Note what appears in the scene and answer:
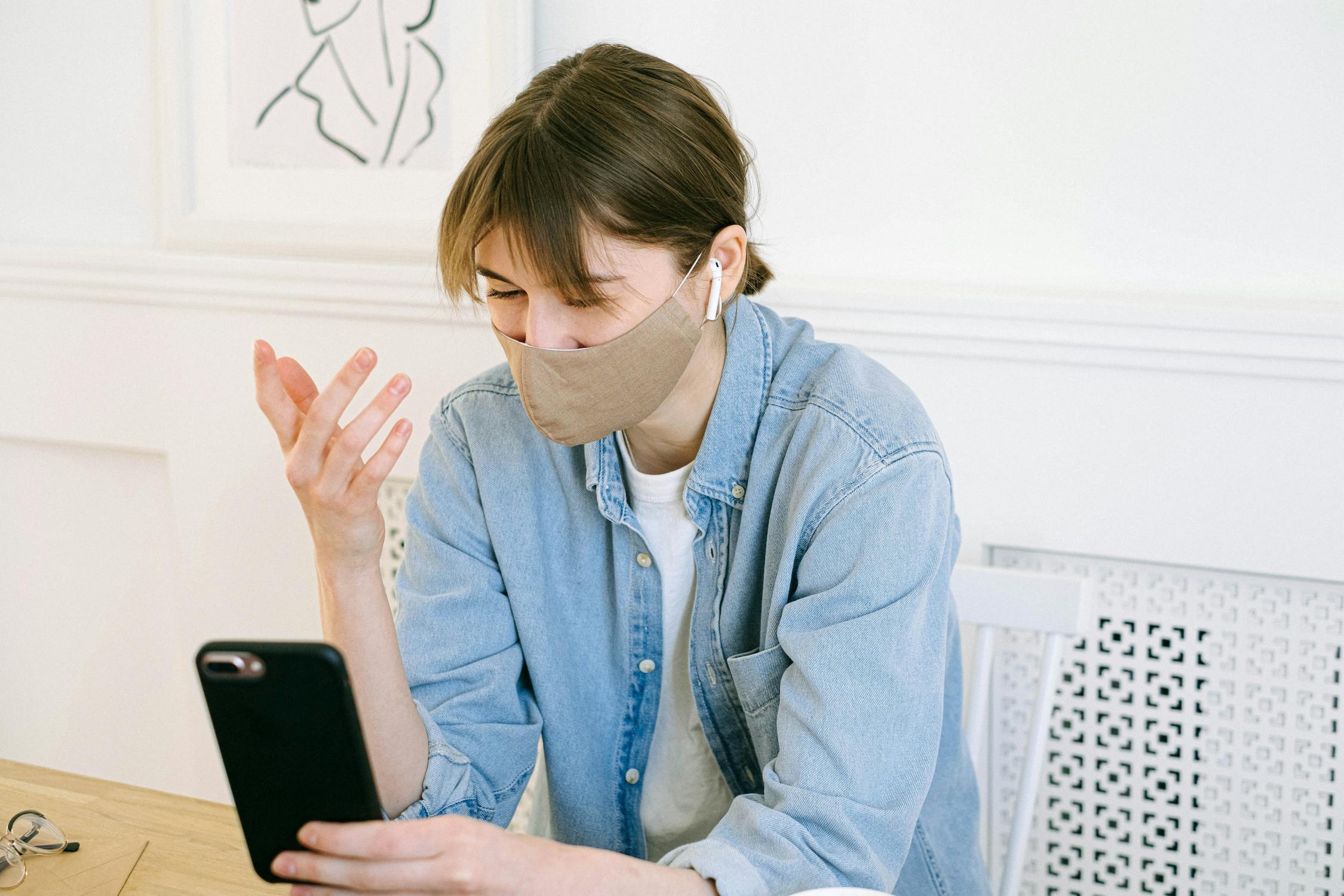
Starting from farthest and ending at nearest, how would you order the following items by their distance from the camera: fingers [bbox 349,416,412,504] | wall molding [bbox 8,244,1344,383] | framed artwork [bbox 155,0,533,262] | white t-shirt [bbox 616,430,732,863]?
framed artwork [bbox 155,0,533,262] < wall molding [bbox 8,244,1344,383] < white t-shirt [bbox 616,430,732,863] < fingers [bbox 349,416,412,504]

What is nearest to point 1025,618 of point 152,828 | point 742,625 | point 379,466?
point 742,625

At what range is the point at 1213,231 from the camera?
1231mm

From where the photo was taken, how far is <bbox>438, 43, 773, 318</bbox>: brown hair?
84 cm

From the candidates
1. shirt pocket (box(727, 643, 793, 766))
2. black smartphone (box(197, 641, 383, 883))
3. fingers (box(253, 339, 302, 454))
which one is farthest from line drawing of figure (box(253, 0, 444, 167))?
black smartphone (box(197, 641, 383, 883))

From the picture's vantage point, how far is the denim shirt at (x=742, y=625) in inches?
31.4

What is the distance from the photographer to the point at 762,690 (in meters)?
0.93

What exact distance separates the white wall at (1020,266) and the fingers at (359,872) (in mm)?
883

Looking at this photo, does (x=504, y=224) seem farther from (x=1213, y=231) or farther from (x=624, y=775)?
(x=1213, y=231)

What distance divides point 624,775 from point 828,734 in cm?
33

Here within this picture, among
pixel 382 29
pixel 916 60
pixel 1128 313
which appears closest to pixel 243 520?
pixel 382 29

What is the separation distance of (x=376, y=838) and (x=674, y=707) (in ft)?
1.47

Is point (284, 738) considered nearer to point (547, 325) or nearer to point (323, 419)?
point (323, 419)

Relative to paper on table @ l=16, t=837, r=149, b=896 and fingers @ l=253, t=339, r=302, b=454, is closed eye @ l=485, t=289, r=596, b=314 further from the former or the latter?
paper on table @ l=16, t=837, r=149, b=896

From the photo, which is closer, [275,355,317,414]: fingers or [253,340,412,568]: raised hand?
[253,340,412,568]: raised hand
